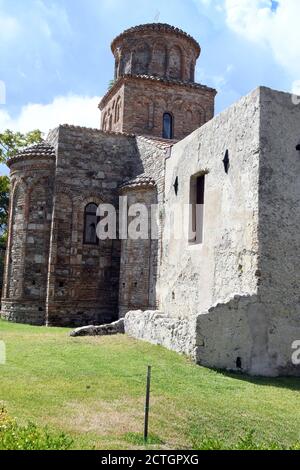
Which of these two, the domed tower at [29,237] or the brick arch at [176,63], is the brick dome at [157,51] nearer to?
the brick arch at [176,63]

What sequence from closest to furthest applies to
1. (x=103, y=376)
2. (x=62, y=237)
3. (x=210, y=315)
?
(x=103, y=376), (x=210, y=315), (x=62, y=237)

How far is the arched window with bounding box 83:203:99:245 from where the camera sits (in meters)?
16.5

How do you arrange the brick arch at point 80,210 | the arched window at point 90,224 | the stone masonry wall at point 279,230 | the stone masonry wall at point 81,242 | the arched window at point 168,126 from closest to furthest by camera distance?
the stone masonry wall at point 279,230, the stone masonry wall at point 81,242, the brick arch at point 80,210, the arched window at point 90,224, the arched window at point 168,126

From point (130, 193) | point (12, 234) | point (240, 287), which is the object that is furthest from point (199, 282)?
point (12, 234)

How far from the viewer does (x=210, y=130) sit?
1135 cm

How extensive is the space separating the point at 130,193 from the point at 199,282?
5874 millimetres

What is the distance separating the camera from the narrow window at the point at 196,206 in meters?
12.0

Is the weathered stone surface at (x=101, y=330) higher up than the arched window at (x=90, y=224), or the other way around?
the arched window at (x=90, y=224)

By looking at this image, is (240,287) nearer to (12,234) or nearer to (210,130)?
(210,130)

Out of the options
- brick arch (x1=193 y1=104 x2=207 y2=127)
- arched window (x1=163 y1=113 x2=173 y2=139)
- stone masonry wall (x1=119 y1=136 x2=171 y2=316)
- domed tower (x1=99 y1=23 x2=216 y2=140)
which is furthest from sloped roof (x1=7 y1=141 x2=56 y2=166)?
brick arch (x1=193 y1=104 x2=207 y2=127)

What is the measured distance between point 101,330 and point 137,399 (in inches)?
243

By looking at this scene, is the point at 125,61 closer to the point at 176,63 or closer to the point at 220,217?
the point at 176,63

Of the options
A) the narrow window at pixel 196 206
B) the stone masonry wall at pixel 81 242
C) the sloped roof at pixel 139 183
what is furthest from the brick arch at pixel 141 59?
the narrow window at pixel 196 206

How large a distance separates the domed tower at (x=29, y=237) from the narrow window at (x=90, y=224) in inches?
50.6
